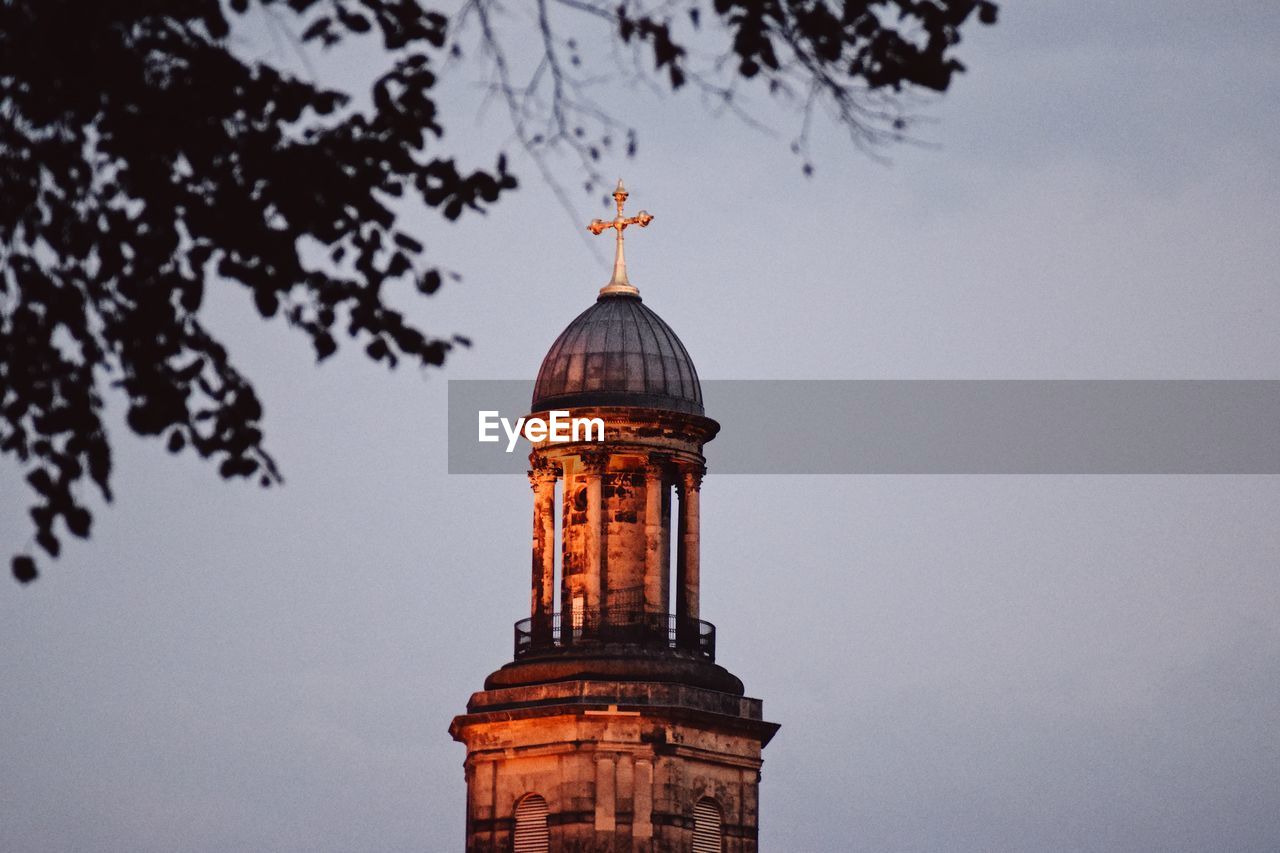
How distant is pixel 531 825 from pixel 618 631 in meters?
3.50

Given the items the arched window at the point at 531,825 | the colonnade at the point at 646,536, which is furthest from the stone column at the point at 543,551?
the arched window at the point at 531,825

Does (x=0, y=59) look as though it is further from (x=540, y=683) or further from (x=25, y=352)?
(x=540, y=683)

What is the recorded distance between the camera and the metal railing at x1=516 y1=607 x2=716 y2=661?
55375 millimetres

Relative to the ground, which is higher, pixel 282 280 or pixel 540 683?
pixel 540 683

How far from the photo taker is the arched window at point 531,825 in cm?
5519

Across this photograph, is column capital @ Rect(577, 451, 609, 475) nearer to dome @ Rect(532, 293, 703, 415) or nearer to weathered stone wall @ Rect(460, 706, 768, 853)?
dome @ Rect(532, 293, 703, 415)

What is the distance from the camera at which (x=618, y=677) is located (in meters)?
54.8

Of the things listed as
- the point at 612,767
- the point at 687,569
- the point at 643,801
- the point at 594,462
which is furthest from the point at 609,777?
the point at 594,462

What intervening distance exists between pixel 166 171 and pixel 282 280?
3.50 ft

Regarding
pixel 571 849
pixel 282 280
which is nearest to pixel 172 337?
pixel 282 280

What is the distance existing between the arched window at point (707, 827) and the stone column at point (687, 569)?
8.71ft

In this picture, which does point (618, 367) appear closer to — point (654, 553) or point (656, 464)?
point (656, 464)

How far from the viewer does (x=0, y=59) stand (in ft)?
67.5

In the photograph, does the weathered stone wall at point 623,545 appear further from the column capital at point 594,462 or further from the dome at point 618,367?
the dome at point 618,367
